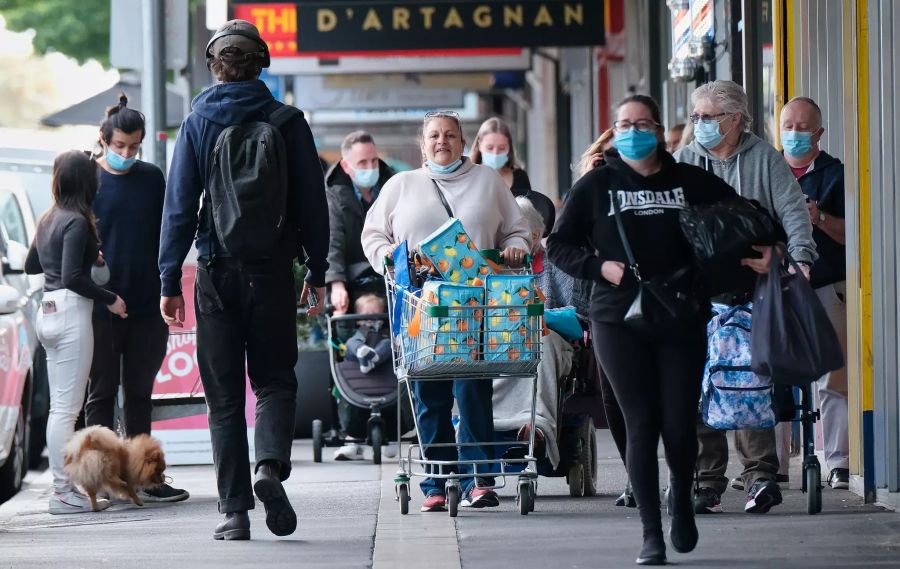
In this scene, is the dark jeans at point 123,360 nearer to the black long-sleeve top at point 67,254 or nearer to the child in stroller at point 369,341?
the black long-sleeve top at point 67,254

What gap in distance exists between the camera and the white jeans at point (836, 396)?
29.6 ft

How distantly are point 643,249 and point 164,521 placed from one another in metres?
3.11

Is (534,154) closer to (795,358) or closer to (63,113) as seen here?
(63,113)

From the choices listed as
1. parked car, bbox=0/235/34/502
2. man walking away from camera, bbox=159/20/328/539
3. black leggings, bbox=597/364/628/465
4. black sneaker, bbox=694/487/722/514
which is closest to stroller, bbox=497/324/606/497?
black leggings, bbox=597/364/628/465

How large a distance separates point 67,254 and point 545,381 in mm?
2489

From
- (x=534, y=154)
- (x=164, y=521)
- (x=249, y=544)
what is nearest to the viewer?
(x=249, y=544)

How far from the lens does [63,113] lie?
58.1 ft

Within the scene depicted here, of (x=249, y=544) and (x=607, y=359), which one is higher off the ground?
(x=607, y=359)

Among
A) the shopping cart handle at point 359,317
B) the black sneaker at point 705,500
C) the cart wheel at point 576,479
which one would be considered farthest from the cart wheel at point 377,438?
the black sneaker at point 705,500

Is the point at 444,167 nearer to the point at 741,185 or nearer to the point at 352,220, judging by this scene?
the point at 741,185

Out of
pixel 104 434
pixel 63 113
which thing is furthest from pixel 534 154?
pixel 104 434

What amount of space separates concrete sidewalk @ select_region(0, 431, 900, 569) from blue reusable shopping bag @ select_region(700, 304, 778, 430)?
17.8 inches

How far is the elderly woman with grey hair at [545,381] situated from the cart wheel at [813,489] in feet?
4.41

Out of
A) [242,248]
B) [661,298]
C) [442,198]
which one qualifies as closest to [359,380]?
[442,198]
